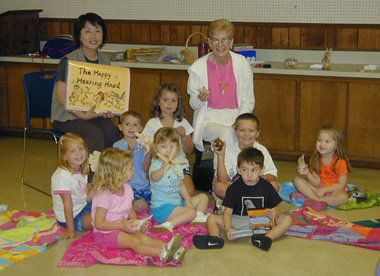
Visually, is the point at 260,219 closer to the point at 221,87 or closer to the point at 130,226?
the point at 130,226

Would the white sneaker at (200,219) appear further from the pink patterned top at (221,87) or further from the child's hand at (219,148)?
the pink patterned top at (221,87)

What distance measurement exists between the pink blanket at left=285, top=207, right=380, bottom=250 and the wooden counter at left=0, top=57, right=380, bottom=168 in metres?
1.40

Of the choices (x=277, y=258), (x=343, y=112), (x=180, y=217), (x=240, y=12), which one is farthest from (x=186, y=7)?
(x=277, y=258)

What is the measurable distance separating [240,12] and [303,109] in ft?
3.96

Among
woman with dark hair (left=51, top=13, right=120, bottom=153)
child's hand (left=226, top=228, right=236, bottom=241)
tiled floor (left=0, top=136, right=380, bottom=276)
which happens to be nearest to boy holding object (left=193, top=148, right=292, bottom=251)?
child's hand (left=226, top=228, right=236, bottom=241)

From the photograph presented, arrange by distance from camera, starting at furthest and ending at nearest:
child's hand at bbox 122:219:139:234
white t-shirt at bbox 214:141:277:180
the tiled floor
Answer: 1. white t-shirt at bbox 214:141:277:180
2. child's hand at bbox 122:219:139:234
3. the tiled floor

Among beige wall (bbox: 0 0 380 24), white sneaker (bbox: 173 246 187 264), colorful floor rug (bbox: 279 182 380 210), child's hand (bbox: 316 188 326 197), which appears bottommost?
white sneaker (bbox: 173 246 187 264)

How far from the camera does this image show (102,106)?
4637mm

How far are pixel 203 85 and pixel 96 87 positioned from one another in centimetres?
80

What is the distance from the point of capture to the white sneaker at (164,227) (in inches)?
153

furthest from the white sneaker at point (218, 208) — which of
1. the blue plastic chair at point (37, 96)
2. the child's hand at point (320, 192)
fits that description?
the blue plastic chair at point (37, 96)

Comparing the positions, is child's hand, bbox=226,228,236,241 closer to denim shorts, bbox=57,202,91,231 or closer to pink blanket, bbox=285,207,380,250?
pink blanket, bbox=285,207,380,250

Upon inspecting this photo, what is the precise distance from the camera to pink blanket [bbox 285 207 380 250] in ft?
12.4

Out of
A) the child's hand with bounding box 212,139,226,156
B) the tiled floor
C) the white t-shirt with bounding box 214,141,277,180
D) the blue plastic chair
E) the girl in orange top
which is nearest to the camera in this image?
the tiled floor
